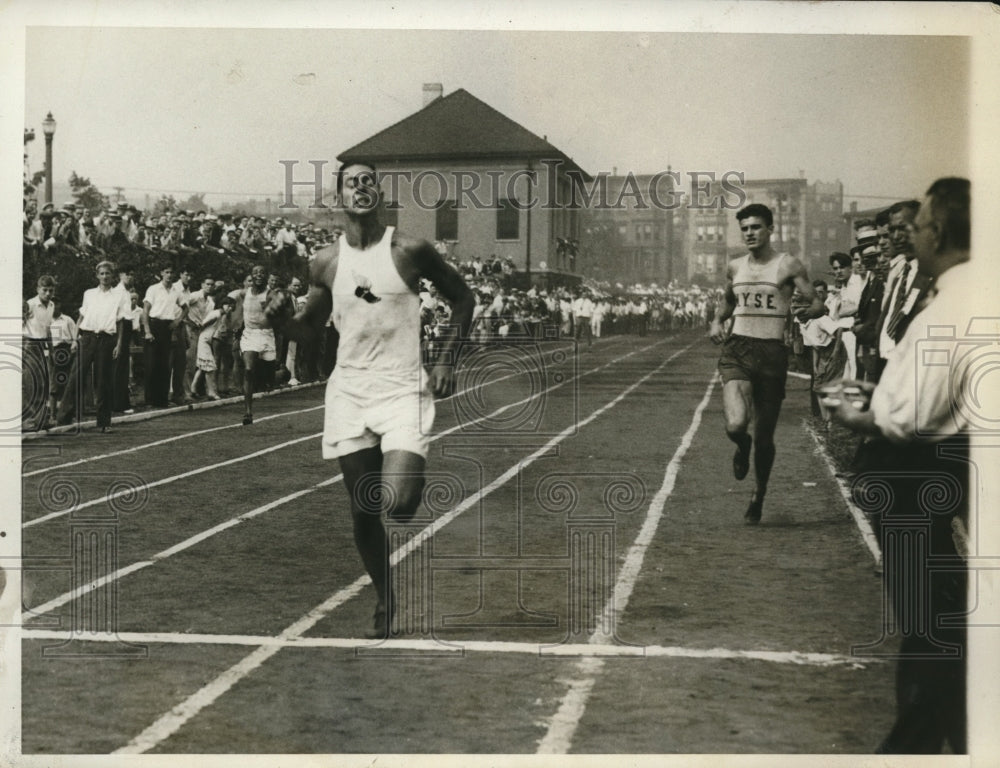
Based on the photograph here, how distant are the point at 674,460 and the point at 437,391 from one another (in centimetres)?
354

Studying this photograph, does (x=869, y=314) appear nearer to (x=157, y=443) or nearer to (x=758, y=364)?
(x=758, y=364)

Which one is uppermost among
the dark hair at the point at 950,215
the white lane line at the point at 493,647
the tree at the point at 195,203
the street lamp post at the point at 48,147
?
the street lamp post at the point at 48,147

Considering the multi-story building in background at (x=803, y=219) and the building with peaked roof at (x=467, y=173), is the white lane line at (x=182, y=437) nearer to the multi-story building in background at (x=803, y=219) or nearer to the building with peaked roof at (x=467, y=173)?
the building with peaked roof at (x=467, y=173)

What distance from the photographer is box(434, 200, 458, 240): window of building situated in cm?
659

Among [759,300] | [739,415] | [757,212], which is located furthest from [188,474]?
[757,212]

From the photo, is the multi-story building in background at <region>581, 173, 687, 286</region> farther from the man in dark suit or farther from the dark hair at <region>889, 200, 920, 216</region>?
the dark hair at <region>889, 200, 920, 216</region>

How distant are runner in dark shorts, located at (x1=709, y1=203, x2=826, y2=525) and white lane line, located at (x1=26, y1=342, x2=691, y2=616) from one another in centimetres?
67

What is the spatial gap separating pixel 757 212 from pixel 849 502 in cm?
203

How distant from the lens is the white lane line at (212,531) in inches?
243

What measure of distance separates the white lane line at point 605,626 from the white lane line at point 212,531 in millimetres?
858

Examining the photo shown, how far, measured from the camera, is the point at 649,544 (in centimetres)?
707

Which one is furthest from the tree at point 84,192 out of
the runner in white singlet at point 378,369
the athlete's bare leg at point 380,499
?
the athlete's bare leg at point 380,499

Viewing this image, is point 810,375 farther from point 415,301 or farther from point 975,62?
point 415,301

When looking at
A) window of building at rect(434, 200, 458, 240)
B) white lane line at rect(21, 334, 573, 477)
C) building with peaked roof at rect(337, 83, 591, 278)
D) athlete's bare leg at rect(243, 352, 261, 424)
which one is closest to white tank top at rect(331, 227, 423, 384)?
white lane line at rect(21, 334, 573, 477)
